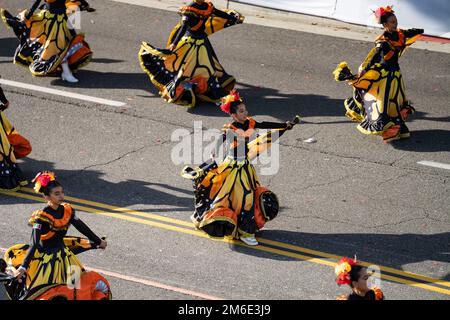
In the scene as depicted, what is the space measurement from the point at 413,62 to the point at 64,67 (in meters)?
6.54

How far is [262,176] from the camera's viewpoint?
14906 mm

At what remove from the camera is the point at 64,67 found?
18.3 m

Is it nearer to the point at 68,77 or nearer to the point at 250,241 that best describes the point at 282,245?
the point at 250,241

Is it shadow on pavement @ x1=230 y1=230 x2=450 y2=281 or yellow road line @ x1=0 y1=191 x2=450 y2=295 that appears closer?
yellow road line @ x1=0 y1=191 x2=450 y2=295

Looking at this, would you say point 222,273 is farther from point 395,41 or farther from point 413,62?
point 413,62

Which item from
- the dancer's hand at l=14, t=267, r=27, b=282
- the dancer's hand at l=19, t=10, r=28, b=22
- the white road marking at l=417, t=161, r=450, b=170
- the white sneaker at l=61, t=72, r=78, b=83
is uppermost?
the dancer's hand at l=19, t=10, r=28, b=22

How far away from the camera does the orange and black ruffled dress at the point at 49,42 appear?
59.2 feet

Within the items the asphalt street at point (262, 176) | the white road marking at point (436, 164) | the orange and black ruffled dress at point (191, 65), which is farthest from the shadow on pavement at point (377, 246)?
the orange and black ruffled dress at point (191, 65)

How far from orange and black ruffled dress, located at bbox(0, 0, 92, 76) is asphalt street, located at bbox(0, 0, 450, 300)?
32 centimetres

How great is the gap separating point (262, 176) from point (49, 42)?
5.21 m

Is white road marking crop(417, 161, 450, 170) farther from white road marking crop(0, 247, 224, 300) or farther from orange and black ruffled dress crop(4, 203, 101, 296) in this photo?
orange and black ruffled dress crop(4, 203, 101, 296)

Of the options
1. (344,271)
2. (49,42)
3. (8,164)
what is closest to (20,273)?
(344,271)

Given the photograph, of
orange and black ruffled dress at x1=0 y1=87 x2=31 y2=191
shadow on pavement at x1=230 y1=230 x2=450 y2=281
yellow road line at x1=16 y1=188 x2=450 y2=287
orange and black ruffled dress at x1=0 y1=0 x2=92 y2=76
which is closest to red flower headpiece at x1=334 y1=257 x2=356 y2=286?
yellow road line at x1=16 y1=188 x2=450 y2=287

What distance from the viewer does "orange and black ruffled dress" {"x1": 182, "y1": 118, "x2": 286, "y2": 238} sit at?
12789 millimetres
